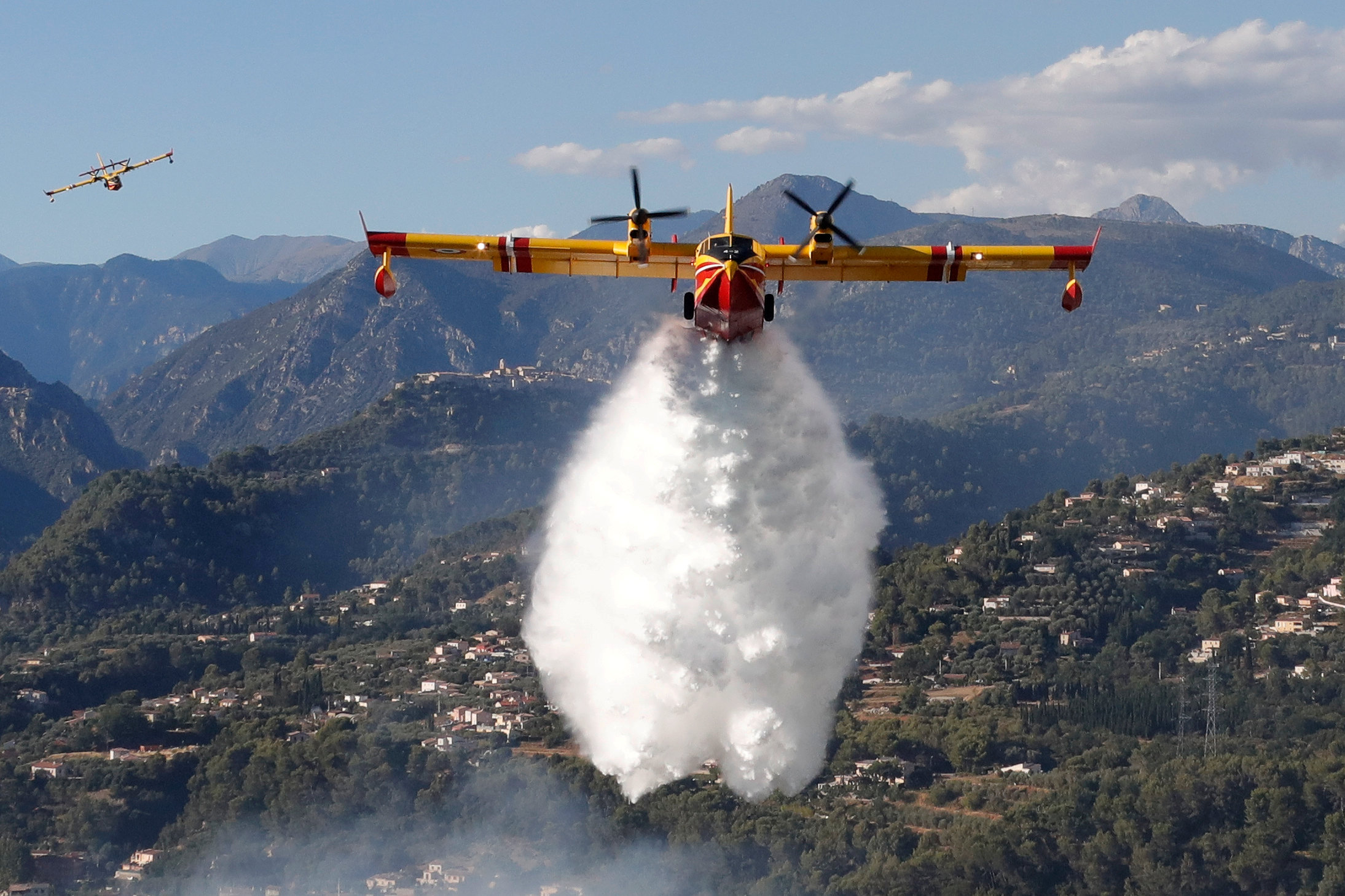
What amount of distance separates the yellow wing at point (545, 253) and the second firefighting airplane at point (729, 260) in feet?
0.12

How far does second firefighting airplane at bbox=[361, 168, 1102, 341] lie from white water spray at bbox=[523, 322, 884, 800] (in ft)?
11.3

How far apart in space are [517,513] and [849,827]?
109592 mm

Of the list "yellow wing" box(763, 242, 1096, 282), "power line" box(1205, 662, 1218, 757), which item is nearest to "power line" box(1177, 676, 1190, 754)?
"power line" box(1205, 662, 1218, 757)

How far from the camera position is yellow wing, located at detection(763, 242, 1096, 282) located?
54.6 meters

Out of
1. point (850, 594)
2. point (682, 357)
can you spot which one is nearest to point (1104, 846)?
point (850, 594)

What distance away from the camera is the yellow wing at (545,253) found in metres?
55.2

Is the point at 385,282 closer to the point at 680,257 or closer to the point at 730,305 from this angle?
the point at 680,257

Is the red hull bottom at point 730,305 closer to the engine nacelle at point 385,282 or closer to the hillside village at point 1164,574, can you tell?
the engine nacelle at point 385,282

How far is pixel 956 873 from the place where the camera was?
82062mm

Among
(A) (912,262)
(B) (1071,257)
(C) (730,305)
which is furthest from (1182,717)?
(C) (730,305)

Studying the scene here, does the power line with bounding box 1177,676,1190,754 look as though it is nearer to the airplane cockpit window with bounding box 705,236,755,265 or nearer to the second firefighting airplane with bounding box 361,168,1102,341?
the second firefighting airplane with bounding box 361,168,1102,341

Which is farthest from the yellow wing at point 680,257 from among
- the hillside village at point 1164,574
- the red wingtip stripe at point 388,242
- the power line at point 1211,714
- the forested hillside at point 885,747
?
the hillside village at point 1164,574

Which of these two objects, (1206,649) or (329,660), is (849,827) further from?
(329,660)

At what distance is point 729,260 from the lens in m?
49.9
